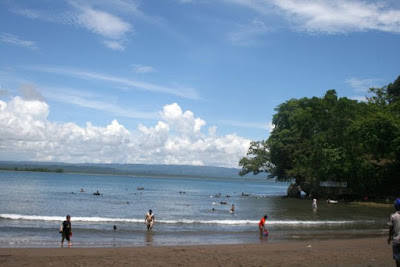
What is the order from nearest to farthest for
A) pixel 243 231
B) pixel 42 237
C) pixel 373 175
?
Result: pixel 42 237
pixel 243 231
pixel 373 175

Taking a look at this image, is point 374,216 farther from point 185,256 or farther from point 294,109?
point 294,109

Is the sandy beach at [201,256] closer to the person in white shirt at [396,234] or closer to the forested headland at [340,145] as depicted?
the person in white shirt at [396,234]

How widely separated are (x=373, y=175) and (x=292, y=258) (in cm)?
3955

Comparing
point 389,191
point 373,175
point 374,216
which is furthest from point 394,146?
point 374,216

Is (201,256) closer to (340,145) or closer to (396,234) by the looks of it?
(396,234)

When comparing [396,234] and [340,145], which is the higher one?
[340,145]

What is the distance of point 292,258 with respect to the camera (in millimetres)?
14828

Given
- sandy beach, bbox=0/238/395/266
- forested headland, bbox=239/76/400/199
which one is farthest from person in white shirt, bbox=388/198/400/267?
forested headland, bbox=239/76/400/199

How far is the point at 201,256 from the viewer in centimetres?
1512

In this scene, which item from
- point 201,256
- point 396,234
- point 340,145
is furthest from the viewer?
point 340,145

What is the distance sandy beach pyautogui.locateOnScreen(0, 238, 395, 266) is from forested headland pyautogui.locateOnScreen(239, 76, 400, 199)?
108 feet

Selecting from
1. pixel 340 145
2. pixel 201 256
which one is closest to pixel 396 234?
pixel 201 256

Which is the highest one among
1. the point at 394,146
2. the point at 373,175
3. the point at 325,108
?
the point at 325,108

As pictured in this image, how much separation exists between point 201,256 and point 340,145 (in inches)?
1812
